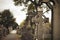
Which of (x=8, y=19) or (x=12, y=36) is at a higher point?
(x=8, y=19)

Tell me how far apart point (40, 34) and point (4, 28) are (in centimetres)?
57

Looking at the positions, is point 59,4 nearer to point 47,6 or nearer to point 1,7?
point 47,6

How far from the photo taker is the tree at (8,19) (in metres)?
2.47

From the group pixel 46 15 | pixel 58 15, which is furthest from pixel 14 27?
pixel 58 15

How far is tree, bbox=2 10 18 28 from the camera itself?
Answer: 2.47 meters

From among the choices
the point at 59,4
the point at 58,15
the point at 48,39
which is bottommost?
the point at 48,39

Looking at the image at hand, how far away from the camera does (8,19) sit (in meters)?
2.49

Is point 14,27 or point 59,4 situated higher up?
point 59,4

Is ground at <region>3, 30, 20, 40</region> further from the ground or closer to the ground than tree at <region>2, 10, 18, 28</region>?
closer to the ground

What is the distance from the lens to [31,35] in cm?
253

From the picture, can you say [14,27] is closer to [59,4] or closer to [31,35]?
[31,35]

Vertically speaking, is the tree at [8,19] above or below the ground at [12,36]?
above

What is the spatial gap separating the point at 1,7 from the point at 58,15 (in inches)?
35.6

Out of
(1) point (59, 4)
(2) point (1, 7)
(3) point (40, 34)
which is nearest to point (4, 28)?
(2) point (1, 7)
